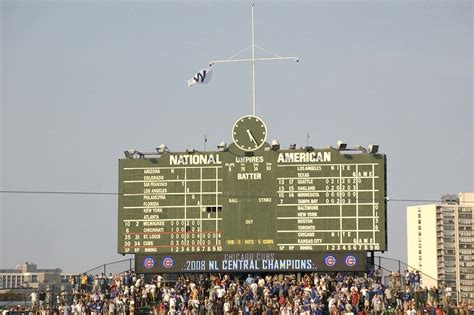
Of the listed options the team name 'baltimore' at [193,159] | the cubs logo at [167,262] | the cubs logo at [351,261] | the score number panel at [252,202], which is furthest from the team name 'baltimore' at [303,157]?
the cubs logo at [167,262]

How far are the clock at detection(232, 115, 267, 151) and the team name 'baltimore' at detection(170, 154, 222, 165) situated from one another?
1.41 meters

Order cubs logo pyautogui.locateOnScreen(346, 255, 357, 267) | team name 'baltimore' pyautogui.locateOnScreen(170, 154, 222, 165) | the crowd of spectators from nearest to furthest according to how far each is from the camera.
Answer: the crowd of spectators
cubs logo pyautogui.locateOnScreen(346, 255, 357, 267)
team name 'baltimore' pyautogui.locateOnScreen(170, 154, 222, 165)

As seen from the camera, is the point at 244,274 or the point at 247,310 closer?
the point at 247,310

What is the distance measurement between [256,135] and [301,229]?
5065mm

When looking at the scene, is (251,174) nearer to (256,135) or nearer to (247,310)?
(256,135)

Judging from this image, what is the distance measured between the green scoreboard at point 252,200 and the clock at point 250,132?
0.16 feet

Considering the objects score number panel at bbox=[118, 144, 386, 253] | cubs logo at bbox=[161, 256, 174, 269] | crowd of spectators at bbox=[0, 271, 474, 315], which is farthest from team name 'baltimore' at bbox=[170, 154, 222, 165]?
crowd of spectators at bbox=[0, 271, 474, 315]

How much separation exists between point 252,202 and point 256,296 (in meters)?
4.56

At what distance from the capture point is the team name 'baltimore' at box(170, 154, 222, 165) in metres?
52.6

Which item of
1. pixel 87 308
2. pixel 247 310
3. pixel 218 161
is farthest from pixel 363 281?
pixel 87 308

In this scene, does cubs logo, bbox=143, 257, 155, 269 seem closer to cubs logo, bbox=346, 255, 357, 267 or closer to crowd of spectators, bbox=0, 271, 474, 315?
crowd of spectators, bbox=0, 271, 474, 315

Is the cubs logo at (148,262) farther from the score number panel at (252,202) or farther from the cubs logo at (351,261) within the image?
the cubs logo at (351,261)

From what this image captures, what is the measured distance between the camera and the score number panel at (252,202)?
167 ft

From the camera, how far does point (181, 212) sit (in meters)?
52.3
